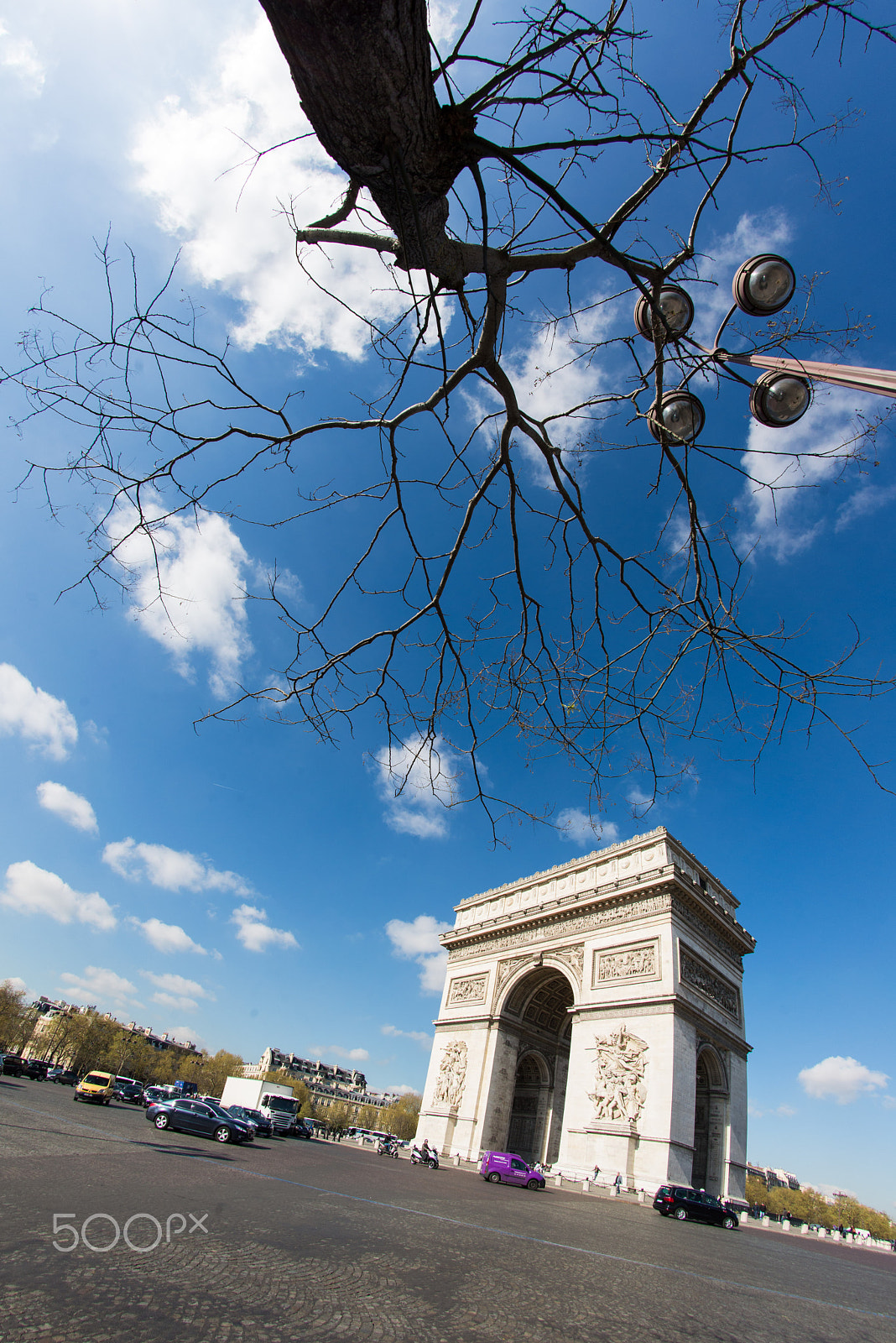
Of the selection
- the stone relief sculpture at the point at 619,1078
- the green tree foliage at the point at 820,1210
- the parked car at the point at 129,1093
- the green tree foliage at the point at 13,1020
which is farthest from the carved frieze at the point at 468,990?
the green tree foliage at the point at 820,1210

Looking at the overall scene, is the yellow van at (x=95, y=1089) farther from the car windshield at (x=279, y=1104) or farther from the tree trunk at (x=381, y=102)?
the tree trunk at (x=381, y=102)

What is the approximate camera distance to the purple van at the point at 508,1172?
16.6 metres

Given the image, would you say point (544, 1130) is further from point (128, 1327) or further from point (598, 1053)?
Answer: point (128, 1327)

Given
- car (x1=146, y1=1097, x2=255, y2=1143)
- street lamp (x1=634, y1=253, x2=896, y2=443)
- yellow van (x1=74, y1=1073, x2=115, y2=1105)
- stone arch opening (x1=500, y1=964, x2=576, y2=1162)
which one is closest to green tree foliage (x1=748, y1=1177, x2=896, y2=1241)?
stone arch opening (x1=500, y1=964, x2=576, y2=1162)

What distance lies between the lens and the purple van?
653 inches

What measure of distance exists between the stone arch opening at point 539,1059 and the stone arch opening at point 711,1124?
5.88m

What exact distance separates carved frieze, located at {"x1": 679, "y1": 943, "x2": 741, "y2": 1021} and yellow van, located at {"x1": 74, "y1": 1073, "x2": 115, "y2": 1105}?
23268mm

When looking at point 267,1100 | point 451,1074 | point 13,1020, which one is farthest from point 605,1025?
point 13,1020

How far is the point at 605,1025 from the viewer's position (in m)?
20.7

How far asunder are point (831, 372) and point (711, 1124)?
86.1 feet

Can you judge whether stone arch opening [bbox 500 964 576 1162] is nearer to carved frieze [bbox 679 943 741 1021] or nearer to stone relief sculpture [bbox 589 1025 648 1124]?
stone relief sculpture [bbox 589 1025 648 1124]

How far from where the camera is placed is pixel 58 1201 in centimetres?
420

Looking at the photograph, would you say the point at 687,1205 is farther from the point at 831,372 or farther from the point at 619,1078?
the point at 831,372

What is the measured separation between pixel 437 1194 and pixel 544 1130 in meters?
20.9
